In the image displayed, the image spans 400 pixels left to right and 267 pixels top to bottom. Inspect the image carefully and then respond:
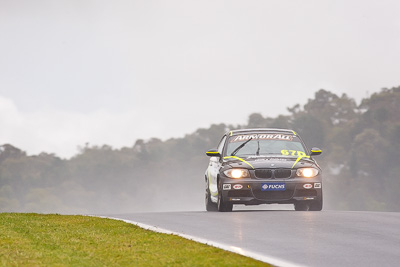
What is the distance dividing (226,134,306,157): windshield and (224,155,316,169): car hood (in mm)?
419

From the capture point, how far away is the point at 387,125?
337 feet

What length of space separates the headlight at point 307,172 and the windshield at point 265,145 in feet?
2.29

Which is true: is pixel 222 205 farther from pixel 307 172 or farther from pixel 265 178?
pixel 307 172

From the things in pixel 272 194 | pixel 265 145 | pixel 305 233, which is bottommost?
pixel 305 233

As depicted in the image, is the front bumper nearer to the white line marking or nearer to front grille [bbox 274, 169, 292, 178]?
front grille [bbox 274, 169, 292, 178]

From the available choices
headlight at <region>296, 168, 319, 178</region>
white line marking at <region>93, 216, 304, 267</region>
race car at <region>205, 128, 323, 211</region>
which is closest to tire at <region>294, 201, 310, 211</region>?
race car at <region>205, 128, 323, 211</region>

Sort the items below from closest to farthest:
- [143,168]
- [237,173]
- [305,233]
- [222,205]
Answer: [305,233] → [237,173] → [222,205] → [143,168]

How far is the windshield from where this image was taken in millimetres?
19203

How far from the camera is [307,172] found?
18.4 metres

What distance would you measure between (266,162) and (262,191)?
59 cm

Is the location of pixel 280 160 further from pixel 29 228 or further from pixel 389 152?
pixel 389 152

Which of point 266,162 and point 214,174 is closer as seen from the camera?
point 266,162

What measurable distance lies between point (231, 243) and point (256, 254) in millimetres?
1412

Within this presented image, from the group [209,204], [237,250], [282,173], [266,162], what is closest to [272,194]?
[282,173]
